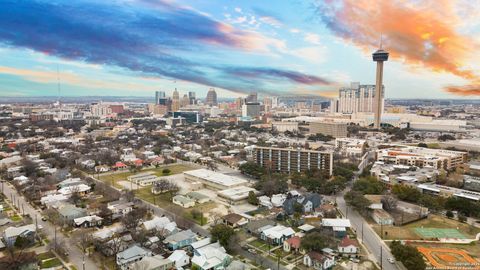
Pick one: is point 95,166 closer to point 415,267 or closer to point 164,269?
point 164,269

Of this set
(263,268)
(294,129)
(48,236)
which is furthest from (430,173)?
(294,129)

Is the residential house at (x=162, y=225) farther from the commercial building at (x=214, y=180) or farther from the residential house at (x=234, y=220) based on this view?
the commercial building at (x=214, y=180)

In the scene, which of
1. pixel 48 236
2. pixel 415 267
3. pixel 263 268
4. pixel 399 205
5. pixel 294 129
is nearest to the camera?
pixel 415 267

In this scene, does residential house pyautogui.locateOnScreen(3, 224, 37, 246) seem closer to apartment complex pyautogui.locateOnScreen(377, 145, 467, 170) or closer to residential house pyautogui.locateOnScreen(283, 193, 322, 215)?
residential house pyautogui.locateOnScreen(283, 193, 322, 215)

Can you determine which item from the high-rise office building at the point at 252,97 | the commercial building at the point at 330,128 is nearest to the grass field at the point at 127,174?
the commercial building at the point at 330,128

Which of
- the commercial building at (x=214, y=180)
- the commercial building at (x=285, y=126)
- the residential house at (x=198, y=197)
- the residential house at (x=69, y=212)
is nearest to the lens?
the residential house at (x=69, y=212)

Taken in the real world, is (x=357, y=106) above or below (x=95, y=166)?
above

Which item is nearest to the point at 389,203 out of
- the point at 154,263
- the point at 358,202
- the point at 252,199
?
the point at 358,202
